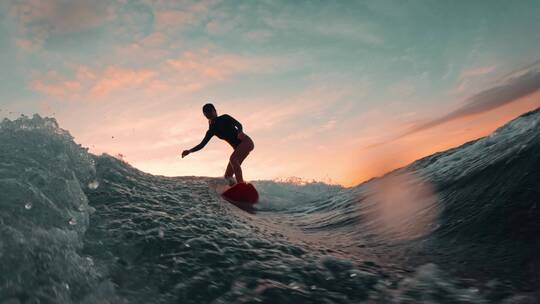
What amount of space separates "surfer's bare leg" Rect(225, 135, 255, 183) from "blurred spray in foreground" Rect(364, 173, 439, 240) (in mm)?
3325

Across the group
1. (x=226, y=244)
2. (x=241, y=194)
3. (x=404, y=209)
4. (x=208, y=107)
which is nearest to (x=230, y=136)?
(x=208, y=107)

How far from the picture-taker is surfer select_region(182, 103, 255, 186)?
10242 millimetres

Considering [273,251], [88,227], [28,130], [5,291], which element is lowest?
[273,251]

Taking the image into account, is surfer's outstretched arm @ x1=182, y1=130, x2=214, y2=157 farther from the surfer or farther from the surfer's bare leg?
the surfer's bare leg

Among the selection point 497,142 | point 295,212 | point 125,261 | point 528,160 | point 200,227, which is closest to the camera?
point 125,261

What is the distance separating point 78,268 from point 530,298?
345 centimetres

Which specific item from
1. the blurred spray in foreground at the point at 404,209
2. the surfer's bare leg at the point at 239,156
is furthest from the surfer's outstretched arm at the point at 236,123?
the blurred spray in foreground at the point at 404,209

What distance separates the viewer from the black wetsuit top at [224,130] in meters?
10.3

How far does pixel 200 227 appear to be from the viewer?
498 centimetres

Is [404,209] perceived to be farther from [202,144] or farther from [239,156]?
[202,144]

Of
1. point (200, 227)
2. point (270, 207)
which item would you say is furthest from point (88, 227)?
point (270, 207)

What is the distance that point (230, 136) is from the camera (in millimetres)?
10555

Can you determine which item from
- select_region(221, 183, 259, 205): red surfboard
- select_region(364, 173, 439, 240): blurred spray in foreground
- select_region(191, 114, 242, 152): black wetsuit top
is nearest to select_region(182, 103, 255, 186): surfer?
select_region(191, 114, 242, 152): black wetsuit top

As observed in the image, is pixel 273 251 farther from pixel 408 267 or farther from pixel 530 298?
pixel 530 298
